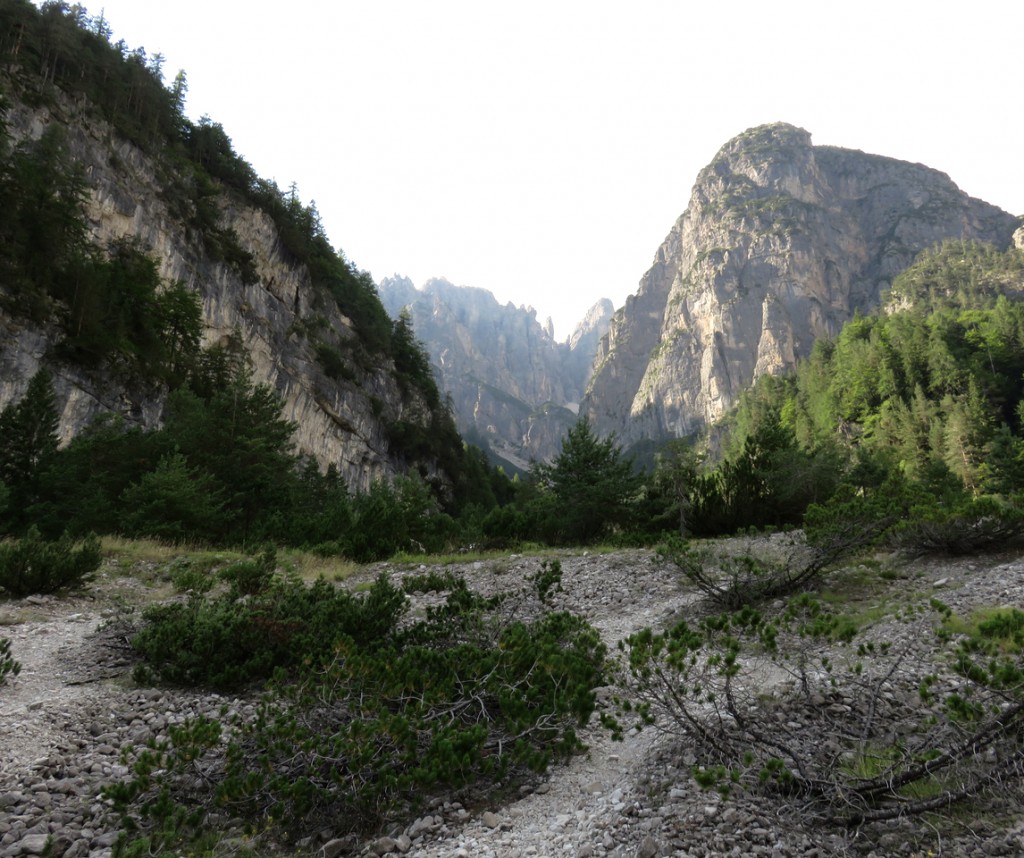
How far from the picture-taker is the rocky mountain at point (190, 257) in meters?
29.2

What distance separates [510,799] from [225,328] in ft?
149

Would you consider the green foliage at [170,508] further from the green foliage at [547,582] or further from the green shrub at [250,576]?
the green foliage at [547,582]

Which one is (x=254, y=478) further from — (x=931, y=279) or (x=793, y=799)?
(x=931, y=279)

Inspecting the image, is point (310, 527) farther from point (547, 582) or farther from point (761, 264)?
point (761, 264)

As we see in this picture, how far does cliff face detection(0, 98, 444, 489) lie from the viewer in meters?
27.3

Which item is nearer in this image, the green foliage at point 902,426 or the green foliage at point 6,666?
the green foliage at point 6,666

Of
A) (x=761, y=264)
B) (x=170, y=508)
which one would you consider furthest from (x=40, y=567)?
Answer: (x=761, y=264)

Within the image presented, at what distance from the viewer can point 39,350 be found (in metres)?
26.5

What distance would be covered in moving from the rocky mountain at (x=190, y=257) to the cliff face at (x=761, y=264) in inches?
4458

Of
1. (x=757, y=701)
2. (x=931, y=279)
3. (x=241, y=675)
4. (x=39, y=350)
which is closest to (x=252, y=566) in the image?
(x=241, y=675)

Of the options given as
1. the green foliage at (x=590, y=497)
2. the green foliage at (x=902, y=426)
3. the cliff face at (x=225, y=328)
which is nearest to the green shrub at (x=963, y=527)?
the green foliage at (x=902, y=426)

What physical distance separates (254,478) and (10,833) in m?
17.7

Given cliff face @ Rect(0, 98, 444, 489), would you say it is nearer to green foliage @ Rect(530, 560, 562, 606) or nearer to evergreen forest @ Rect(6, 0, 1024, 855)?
evergreen forest @ Rect(6, 0, 1024, 855)

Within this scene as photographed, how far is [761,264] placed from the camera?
506 ft
